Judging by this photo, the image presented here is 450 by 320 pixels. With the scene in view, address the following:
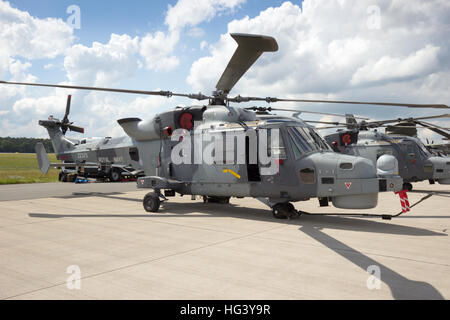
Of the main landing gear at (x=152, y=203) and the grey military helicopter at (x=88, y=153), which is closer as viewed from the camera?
the main landing gear at (x=152, y=203)

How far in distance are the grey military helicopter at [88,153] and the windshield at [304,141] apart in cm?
568

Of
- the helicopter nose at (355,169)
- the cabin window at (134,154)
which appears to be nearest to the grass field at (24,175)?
the cabin window at (134,154)

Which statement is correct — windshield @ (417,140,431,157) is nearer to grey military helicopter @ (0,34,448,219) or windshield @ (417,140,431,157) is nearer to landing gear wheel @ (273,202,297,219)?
grey military helicopter @ (0,34,448,219)

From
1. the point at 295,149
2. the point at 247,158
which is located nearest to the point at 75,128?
the point at 247,158

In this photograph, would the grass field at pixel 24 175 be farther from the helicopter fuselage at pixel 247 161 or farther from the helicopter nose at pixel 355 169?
the helicopter nose at pixel 355 169

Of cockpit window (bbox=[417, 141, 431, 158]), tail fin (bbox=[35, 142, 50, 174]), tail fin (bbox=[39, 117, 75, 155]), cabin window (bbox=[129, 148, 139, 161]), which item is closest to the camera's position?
cabin window (bbox=[129, 148, 139, 161])

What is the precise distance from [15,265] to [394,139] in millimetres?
16582

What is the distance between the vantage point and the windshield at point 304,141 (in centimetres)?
830

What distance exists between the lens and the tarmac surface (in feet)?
12.9

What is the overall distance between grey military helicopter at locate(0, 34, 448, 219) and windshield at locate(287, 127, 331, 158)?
0.02 meters

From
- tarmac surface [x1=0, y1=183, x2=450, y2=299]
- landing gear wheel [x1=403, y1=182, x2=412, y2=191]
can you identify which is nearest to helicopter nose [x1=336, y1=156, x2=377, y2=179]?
tarmac surface [x1=0, y1=183, x2=450, y2=299]
